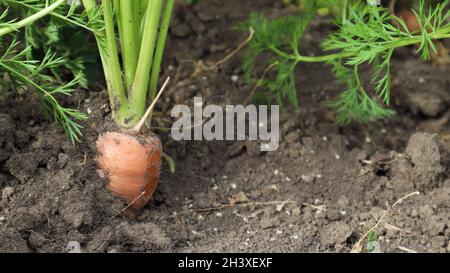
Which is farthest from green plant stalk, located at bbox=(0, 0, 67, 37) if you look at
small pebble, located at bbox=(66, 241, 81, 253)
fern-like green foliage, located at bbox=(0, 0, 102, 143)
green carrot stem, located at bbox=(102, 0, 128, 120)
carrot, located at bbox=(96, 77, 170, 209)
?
small pebble, located at bbox=(66, 241, 81, 253)

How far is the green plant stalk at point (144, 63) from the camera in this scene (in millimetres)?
1896

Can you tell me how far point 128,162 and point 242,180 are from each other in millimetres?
368

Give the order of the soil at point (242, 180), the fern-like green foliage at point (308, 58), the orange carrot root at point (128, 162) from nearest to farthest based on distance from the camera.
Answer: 1. the soil at point (242, 180)
2. the orange carrot root at point (128, 162)
3. the fern-like green foliage at point (308, 58)

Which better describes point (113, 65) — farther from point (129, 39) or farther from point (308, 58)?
point (308, 58)

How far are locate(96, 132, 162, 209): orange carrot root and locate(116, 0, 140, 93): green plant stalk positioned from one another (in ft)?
0.46

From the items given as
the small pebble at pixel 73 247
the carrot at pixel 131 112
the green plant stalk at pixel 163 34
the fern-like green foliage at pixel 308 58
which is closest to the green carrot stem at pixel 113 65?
the carrot at pixel 131 112

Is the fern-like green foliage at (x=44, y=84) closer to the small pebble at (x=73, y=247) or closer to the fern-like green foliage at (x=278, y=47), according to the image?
the small pebble at (x=73, y=247)

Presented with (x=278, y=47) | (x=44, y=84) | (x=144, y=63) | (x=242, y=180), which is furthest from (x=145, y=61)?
(x=278, y=47)

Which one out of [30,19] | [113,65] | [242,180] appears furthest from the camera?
[242,180]

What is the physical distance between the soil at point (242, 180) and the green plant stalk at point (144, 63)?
0.09 metres

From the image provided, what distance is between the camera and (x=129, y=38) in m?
1.96

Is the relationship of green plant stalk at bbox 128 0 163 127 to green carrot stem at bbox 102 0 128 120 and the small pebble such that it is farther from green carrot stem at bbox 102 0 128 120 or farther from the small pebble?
the small pebble

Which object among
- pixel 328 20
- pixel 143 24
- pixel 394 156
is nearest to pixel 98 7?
pixel 143 24
